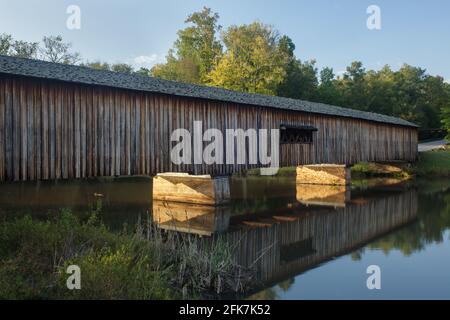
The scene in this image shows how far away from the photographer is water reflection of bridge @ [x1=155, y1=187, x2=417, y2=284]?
8.63m

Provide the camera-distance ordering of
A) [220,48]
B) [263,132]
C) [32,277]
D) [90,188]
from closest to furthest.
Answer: [32,277] < [263,132] < [90,188] < [220,48]

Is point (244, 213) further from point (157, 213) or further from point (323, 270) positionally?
point (323, 270)

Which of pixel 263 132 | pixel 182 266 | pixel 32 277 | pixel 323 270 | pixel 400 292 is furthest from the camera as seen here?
pixel 263 132

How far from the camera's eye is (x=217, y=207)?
14.7m

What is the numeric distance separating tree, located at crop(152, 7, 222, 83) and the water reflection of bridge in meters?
23.0

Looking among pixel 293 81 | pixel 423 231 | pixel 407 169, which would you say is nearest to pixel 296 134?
pixel 423 231

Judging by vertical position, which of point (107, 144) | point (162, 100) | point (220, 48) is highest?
point (220, 48)

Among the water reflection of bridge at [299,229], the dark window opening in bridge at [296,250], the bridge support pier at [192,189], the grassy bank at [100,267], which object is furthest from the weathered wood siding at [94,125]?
the dark window opening in bridge at [296,250]

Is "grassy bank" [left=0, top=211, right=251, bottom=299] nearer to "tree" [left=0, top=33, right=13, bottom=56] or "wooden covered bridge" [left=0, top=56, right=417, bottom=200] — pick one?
"wooden covered bridge" [left=0, top=56, right=417, bottom=200]

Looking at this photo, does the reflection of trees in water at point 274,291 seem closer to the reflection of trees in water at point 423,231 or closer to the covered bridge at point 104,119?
the reflection of trees in water at point 423,231

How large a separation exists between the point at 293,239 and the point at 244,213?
384cm

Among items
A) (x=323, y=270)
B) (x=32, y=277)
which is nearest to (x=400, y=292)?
(x=323, y=270)

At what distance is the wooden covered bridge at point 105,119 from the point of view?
9.38 metres

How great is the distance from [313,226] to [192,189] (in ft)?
16.0
